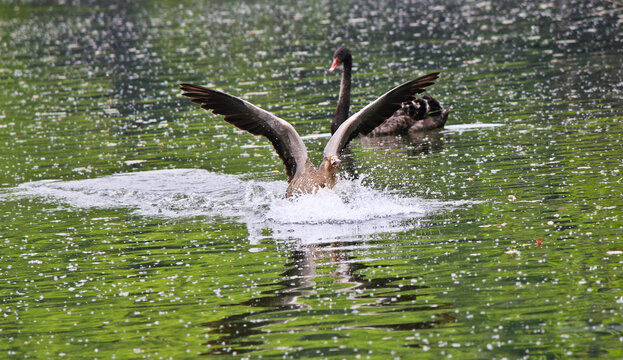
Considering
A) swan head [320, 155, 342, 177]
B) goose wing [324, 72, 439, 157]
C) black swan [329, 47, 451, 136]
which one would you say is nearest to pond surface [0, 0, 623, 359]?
swan head [320, 155, 342, 177]

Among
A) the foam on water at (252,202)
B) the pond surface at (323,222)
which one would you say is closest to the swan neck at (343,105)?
the pond surface at (323,222)

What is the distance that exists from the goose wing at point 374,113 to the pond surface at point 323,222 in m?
0.73

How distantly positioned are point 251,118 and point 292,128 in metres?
0.62

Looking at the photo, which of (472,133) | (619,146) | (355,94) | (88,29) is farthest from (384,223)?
(88,29)

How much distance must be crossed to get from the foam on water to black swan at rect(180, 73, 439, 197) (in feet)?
0.94

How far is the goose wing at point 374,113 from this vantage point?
41.5 ft

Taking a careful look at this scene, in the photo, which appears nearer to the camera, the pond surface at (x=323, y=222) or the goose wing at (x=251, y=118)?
the pond surface at (x=323, y=222)

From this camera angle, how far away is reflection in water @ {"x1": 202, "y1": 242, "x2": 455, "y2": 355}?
7996mm

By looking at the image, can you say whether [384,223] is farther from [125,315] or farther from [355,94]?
[355,94]

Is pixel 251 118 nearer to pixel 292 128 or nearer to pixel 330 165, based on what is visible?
pixel 292 128

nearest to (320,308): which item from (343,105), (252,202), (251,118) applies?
(251,118)

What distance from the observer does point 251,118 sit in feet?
42.6

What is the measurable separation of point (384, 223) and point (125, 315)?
4.28m

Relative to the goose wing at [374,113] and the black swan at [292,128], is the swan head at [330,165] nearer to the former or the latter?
the black swan at [292,128]
